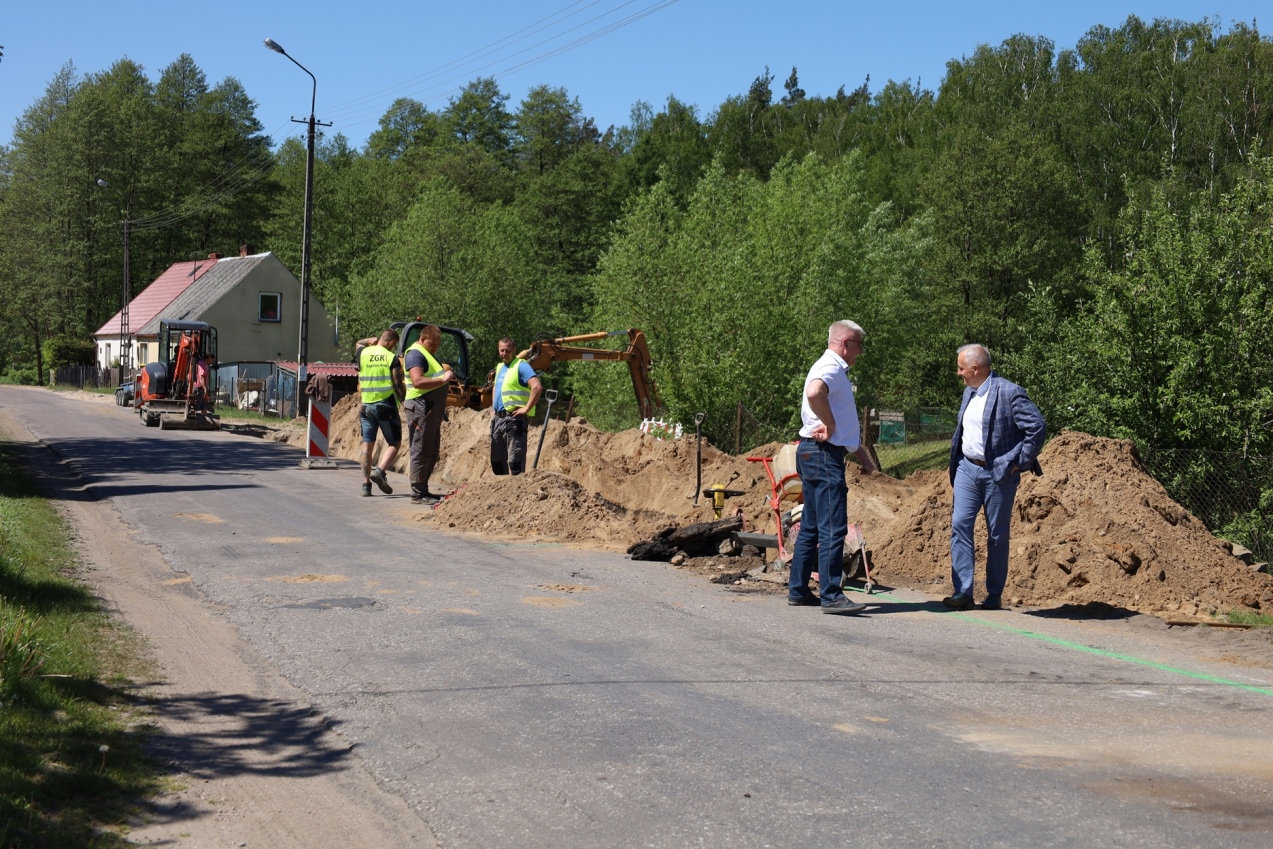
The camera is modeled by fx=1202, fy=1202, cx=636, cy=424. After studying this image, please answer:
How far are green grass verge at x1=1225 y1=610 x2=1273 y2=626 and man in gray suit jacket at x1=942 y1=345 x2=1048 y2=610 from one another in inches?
67.8

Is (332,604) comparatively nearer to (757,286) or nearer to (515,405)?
(515,405)

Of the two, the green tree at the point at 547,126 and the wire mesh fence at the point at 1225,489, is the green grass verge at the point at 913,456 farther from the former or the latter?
the green tree at the point at 547,126

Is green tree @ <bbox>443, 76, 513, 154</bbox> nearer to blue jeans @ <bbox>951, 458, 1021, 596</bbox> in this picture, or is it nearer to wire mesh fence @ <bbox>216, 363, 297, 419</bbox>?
wire mesh fence @ <bbox>216, 363, 297, 419</bbox>

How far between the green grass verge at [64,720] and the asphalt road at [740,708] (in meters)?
0.87

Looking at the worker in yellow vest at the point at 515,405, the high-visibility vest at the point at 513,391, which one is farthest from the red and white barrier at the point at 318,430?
the high-visibility vest at the point at 513,391

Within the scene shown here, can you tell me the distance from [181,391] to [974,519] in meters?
29.7

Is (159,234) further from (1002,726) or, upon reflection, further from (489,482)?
(1002,726)

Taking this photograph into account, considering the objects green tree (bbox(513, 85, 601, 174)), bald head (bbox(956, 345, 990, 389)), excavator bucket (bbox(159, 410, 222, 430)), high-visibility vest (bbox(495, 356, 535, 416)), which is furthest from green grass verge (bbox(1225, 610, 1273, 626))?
green tree (bbox(513, 85, 601, 174))

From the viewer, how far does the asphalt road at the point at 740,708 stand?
14.4 feet

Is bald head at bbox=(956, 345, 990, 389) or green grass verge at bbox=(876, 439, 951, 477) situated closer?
bald head at bbox=(956, 345, 990, 389)

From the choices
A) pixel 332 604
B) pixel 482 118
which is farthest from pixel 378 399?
pixel 482 118

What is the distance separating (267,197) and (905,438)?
5960 centimetres

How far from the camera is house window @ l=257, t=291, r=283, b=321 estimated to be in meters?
68.7

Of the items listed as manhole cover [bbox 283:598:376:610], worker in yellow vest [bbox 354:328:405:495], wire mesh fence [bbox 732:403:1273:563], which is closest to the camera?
manhole cover [bbox 283:598:376:610]
